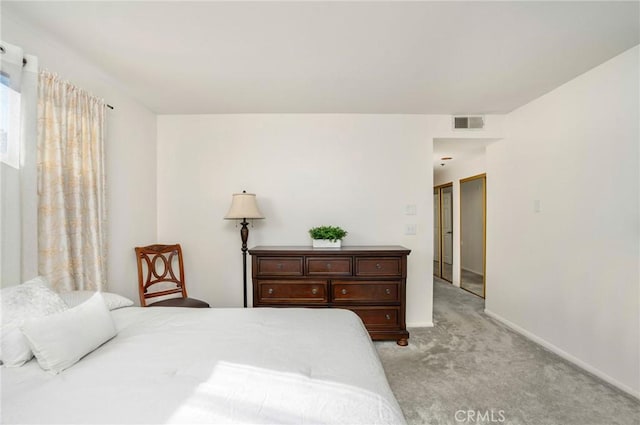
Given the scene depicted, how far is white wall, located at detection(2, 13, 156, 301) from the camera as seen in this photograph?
6.54 ft

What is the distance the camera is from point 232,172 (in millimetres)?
3182

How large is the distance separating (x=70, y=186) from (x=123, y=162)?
78 centimetres

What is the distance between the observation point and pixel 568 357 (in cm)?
240

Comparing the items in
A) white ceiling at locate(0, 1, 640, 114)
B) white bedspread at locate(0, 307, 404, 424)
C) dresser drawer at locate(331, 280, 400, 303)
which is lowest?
dresser drawer at locate(331, 280, 400, 303)

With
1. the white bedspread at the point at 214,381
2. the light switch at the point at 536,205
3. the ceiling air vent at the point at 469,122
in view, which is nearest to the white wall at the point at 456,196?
the ceiling air vent at the point at 469,122

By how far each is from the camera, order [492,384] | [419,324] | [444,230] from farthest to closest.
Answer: [444,230], [419,324], [492,384]

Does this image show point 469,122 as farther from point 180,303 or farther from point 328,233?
point 180,303

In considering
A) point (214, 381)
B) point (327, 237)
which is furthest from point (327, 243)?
point (214, 381)

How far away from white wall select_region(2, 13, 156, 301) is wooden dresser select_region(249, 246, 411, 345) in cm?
127

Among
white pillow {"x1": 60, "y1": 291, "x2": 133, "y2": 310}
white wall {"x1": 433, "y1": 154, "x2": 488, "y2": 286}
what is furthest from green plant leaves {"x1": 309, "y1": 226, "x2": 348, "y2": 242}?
white wall {"x1": 433, "y1": 154, "x2": 488, "y2": 286}

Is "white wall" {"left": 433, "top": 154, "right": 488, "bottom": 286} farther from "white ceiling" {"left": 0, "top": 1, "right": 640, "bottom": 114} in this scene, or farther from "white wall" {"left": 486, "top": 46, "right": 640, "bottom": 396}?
"white ceiling" {"left": 0, "top": 1, "right": 640, "bottom": 114}

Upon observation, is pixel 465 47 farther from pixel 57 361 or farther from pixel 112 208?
pixel 112 208

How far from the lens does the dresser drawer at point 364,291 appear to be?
2.69 meters

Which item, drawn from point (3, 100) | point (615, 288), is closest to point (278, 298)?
point (3, 100)
